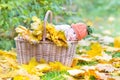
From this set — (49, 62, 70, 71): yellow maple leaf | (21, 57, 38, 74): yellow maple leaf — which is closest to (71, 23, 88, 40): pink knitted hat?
(49, 62, 70, 71): yellow maple leaf

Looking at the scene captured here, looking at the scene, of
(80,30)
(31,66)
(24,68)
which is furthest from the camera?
(80,30)

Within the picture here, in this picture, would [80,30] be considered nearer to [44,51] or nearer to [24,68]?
[44,51]

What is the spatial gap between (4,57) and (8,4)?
47 cm

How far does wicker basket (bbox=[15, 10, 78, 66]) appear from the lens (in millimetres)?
3264

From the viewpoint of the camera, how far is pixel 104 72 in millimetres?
3197

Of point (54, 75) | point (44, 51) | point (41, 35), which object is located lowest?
point (54, 75)

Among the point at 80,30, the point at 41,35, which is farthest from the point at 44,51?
the point at 80,30

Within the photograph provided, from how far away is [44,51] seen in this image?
328 cm

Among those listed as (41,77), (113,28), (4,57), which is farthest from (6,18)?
(113,28)

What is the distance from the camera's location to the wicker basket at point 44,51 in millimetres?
3264

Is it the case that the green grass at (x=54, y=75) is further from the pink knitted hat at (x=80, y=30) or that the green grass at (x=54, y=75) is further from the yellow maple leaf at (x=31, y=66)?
the pink knitted hat at (x=80, y=30)

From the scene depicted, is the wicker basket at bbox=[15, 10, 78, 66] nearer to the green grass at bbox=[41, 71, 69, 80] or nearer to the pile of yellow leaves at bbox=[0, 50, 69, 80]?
the pile of yellow leaves at bbox=[0, 50, 69, 80]

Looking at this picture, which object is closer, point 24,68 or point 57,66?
point 24,68

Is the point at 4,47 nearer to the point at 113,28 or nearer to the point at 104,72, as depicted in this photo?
the point at 104,72
